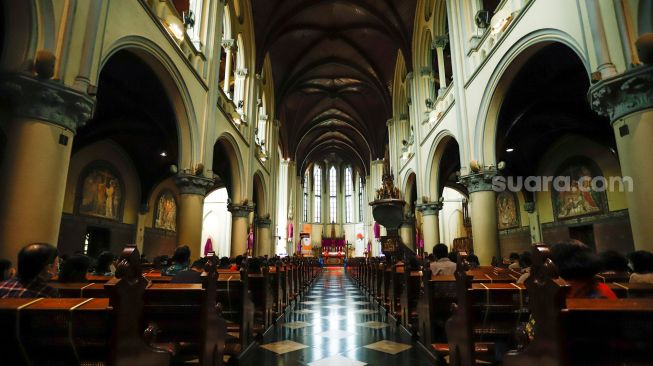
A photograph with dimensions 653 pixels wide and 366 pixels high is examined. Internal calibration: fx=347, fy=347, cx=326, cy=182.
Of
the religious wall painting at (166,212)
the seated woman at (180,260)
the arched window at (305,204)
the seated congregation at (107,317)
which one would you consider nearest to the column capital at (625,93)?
the seated congregation at (107,317)

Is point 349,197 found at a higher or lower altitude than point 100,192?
higher

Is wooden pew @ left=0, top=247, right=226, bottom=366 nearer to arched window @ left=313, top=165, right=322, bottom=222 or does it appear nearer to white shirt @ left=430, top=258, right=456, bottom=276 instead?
white shirt @ left=430, top=258, right=456, bottom=276

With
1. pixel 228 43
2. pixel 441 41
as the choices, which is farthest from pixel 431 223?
pixel 228 43

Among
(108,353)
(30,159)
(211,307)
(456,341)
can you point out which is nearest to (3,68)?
(30,159)

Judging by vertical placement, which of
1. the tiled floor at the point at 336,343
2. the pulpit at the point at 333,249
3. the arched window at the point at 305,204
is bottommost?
the tiled floor at the point at 336,343

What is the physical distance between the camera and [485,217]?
27.2ft

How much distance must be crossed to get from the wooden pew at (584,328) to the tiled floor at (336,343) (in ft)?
7.40

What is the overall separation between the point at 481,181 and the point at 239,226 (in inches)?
333

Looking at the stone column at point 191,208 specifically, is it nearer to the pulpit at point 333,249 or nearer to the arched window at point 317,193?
the pulpit at point 333,249

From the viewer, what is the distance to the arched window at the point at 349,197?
3916 centimetres

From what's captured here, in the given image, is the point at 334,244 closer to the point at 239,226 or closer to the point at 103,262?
the point at 239,226

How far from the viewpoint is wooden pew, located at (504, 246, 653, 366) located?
4.49 ft

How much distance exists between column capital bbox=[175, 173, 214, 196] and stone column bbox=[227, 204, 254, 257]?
4173 millimetres

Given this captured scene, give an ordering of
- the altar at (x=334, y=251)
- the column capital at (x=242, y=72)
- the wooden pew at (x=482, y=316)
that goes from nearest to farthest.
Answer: the wooden pew at (x=482, y=316)
the column capital at (x=242, y=72)
the altar at (x=334, y=251)
